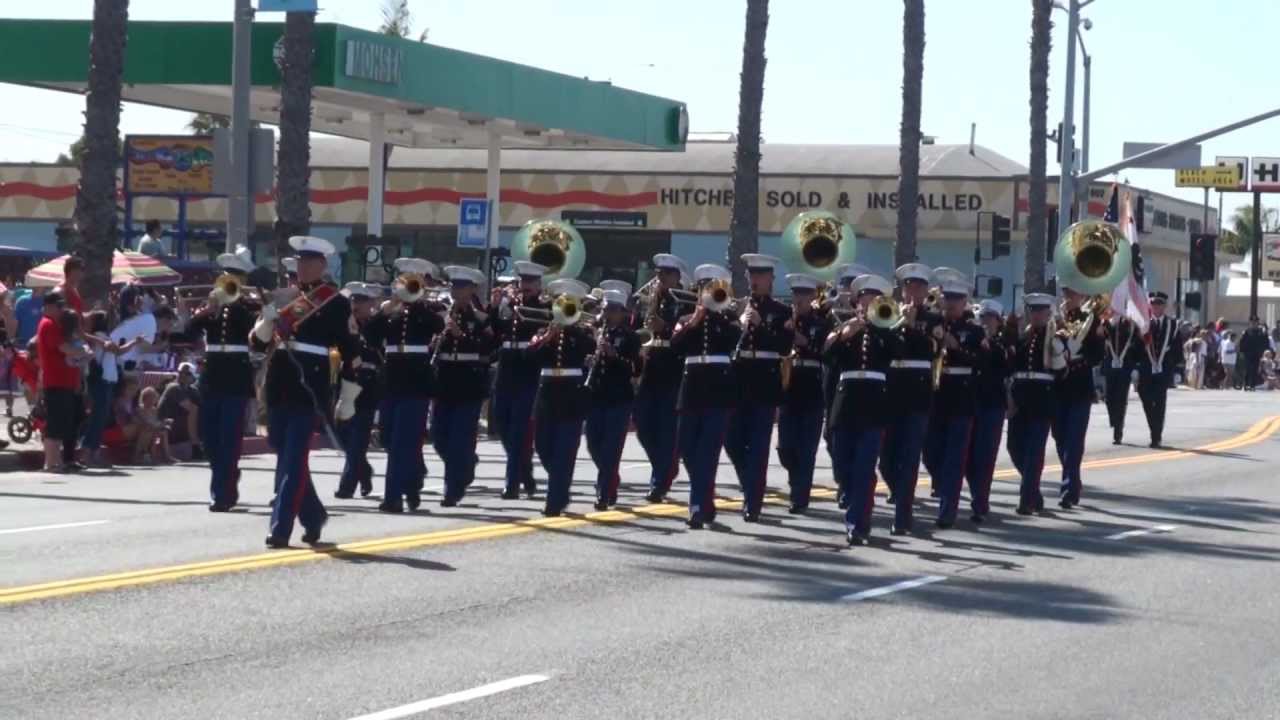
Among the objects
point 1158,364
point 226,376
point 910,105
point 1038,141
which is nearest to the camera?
point 226,376

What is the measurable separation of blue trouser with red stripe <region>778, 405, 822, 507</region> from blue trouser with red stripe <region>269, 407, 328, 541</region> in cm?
471

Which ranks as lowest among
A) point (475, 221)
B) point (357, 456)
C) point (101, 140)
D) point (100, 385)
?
point (357, 456)

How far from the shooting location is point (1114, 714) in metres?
9.09

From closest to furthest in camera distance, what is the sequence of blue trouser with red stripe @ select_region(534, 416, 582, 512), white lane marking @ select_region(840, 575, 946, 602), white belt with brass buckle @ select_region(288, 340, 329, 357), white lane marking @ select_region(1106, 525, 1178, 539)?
white lane marking @ select_region(840, 575, 946, 602) → white belt with brass buckle @ select_region(288, 340, 329, 357) → blue trouser with red stripe @ select_region(534, 416, 582, 512) → white lane marking @ select_region(1106, 525, 1178, 539)

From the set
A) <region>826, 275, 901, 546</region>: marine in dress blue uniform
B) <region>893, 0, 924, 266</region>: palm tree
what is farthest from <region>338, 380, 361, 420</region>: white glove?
<region>893, 0, 924, 266</region>: palm tree

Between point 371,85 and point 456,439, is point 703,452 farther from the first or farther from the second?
point 371,85

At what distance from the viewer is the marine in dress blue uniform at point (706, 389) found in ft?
50.6

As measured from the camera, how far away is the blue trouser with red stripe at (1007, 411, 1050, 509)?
1772 centimetres

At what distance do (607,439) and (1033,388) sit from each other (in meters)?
3.95

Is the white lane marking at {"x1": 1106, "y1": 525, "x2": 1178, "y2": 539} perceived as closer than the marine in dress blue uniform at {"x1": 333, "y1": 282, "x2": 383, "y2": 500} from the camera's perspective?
Yes

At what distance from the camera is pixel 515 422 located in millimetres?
17047

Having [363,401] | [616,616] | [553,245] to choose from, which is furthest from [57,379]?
[616,616]

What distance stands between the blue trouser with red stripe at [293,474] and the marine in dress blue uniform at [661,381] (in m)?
3.89

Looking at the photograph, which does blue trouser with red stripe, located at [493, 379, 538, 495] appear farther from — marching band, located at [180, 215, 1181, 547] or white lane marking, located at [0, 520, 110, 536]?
white lane marking, located at [0, 520, 110, 536]
